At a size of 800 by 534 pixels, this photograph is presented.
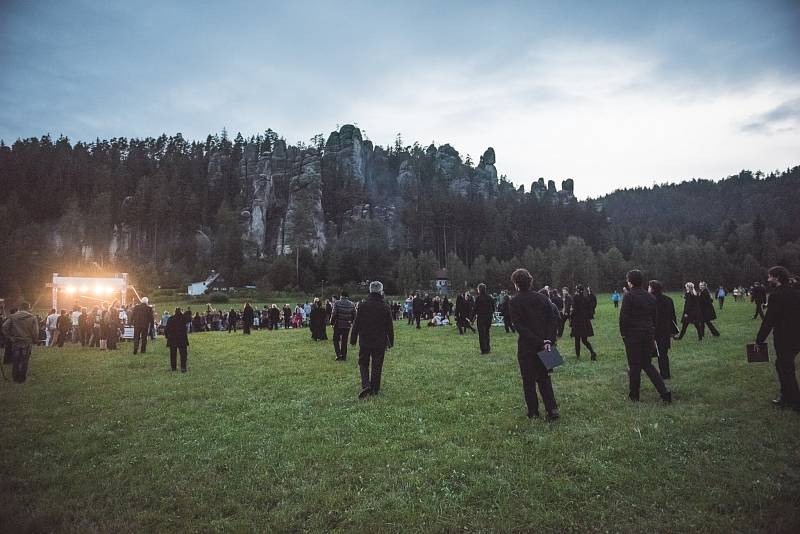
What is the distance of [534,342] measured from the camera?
689cm

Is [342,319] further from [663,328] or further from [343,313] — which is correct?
[663,328]

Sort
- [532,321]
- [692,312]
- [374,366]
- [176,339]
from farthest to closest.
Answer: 1. [692,312]
2. [176,339]
3. [374,366]
4. [532,321]

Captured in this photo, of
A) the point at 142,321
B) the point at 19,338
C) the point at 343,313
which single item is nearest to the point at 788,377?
the point at 343,313

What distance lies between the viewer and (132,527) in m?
4.01

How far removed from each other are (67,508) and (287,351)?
1305 cm

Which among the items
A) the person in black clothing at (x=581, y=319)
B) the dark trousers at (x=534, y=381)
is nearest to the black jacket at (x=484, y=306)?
the person in black clothing at (x=581, y=319)

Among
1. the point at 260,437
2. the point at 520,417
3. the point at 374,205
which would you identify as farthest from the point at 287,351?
the point at 374,205

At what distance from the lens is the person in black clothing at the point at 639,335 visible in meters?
7.61

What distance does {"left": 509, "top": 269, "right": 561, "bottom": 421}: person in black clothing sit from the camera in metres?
6.86

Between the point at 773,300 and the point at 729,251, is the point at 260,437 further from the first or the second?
the point at 729,251

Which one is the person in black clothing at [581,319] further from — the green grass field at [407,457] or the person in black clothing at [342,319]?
the person in black clothing at [342,319]

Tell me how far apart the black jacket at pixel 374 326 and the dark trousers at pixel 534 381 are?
10.1 ft

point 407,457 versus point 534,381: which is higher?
point 534,381

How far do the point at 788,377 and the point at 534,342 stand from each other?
4235mm
